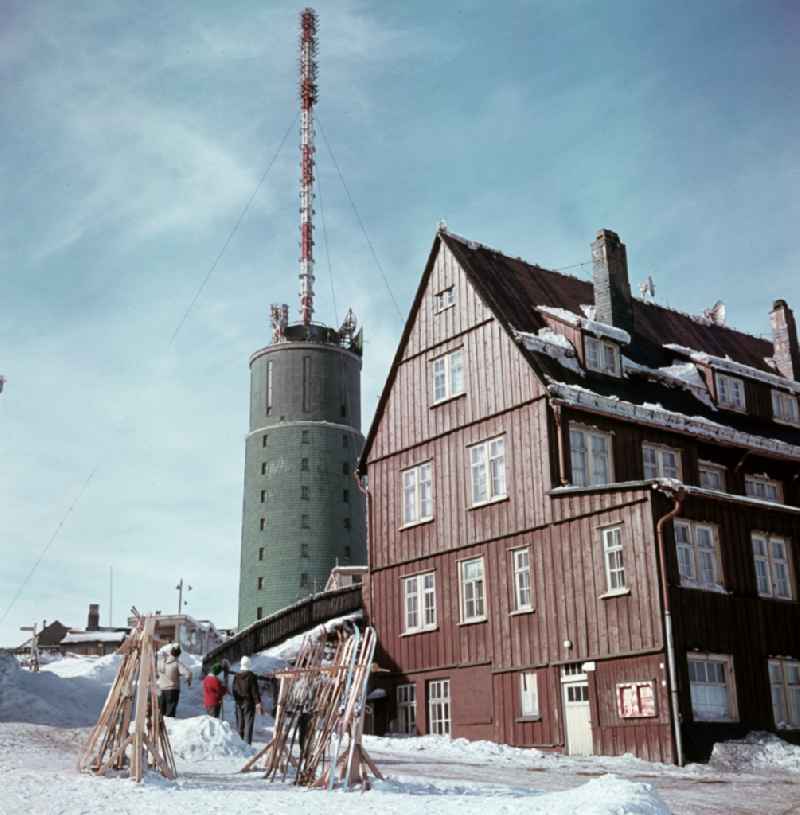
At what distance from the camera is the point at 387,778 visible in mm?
16406

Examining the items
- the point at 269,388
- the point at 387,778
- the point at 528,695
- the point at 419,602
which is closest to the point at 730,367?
the point at 419,602

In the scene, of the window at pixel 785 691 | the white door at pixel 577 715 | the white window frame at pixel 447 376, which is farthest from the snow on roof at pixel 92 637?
the window at pixel 785 691

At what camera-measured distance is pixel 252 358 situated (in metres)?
85.4

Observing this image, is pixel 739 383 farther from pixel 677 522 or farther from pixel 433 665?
pixel 433 665

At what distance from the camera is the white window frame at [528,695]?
28.4 meters

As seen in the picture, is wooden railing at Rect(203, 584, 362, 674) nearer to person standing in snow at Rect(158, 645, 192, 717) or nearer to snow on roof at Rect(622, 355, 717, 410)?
snow on roof at Rect(622, 355, 717, 410)

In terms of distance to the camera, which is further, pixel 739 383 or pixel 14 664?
pixel 739 383

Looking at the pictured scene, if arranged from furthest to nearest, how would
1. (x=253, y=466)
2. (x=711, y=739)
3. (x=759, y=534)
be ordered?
1. (x=253, y=466)
2. (x=759, y=534)
3. (x=711, y=739)

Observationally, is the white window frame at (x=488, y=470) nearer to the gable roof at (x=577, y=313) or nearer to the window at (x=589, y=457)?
the window at (x=589, y=457)

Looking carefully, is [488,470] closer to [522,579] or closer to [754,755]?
[522,579]

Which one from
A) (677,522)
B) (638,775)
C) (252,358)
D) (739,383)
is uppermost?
(252,358)

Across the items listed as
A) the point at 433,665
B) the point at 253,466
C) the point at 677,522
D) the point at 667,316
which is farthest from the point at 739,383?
the point at 253,466

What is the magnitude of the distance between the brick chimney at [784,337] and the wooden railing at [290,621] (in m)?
18.2

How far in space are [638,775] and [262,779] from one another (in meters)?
8.18
